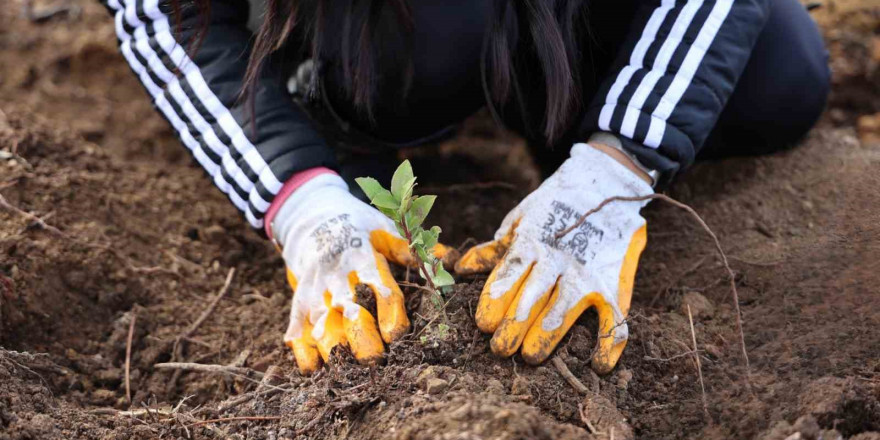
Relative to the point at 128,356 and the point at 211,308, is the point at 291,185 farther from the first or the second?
the point at 128,356

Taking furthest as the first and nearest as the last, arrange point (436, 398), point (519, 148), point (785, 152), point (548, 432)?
point (519, 148), point (785, 152), point (436, 398), point (548, 432)

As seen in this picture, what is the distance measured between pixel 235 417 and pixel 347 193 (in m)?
0.50

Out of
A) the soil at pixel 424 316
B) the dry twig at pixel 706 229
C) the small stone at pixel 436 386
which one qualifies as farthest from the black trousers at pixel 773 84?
the small stone at pixel 436 386

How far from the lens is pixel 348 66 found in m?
1.47

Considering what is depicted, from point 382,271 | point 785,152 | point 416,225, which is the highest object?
point 416,225

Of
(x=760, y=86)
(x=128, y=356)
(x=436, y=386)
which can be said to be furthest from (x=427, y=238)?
(x=760, y=86)

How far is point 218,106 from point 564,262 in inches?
31.2

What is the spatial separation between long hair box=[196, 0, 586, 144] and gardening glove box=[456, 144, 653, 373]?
157 millimetres

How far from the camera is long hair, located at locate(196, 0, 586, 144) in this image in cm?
136

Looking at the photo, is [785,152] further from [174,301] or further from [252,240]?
[174,301]

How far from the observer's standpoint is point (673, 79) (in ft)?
4.58

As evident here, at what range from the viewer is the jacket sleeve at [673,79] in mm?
1383

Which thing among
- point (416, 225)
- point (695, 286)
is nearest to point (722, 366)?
point (695, 286)

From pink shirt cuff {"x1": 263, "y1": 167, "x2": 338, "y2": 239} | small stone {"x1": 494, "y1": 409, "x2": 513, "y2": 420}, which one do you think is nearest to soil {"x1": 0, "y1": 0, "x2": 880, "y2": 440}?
small stone {"x1": 494, "y1": 409, "x2": 513, "y2": 420}
